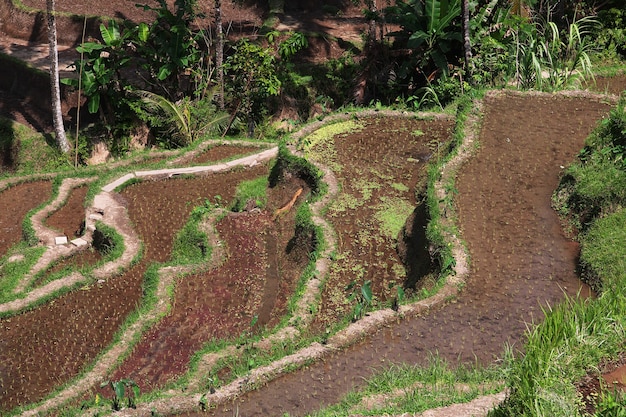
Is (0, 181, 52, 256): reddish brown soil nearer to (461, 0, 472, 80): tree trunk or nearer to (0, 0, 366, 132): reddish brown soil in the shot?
(0, 0, 366, 132): reddish brown soil

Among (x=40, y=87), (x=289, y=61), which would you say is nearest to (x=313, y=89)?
(x=289, y=61)

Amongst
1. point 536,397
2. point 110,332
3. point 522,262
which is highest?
point 536,397

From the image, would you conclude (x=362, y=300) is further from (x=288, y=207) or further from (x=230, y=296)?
(x=288, y=207)

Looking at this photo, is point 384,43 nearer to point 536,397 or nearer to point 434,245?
point 434,245

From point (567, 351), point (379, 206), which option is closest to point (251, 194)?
point (379, 206)

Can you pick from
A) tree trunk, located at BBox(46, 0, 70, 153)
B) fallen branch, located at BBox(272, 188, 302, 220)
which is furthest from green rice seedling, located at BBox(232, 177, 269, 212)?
tree trunk, located at BBox(46, 0, 70, 153)
